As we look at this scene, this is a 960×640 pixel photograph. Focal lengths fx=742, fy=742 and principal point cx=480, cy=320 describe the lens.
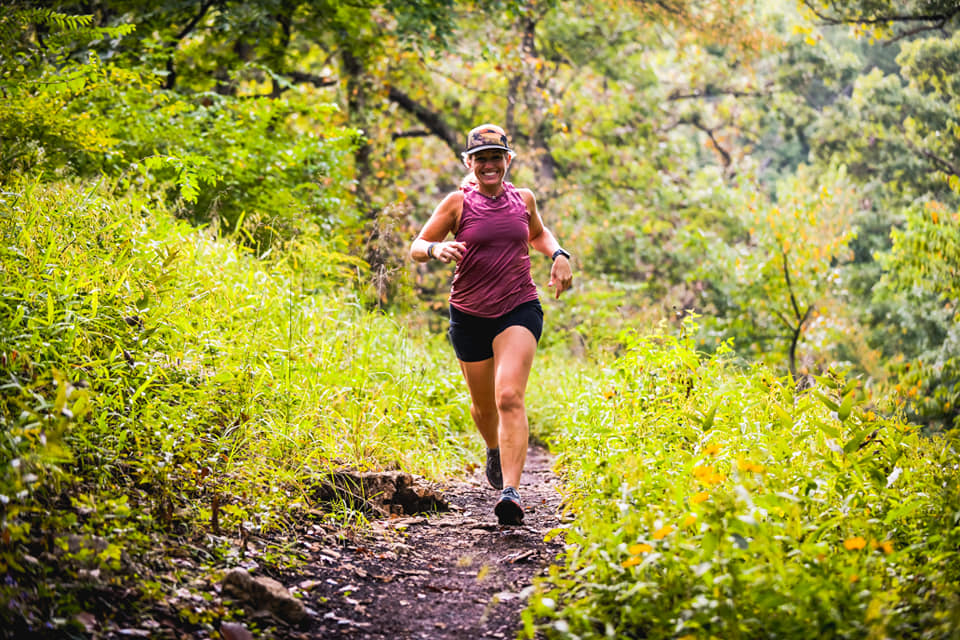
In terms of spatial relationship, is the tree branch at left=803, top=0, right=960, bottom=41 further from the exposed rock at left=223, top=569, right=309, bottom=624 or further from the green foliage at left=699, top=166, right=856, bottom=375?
the exposed rock at left=223, top=569, right=309, bottom=624

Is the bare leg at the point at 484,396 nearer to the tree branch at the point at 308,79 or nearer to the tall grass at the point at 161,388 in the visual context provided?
the tall grass at the point at 161,388

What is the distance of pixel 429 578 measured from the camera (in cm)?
377

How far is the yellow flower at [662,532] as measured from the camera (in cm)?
277

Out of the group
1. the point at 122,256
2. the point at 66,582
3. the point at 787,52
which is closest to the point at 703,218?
the point at 787,52

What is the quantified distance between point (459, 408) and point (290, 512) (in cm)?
341

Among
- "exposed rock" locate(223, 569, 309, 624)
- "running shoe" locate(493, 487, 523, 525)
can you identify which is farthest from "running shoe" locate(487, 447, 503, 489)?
"exposed rock" locate(223, 569, 309, 624)

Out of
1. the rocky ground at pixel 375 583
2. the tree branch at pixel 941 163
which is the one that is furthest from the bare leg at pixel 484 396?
the tree branch at pixel 941 163

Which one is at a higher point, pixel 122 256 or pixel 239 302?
pixel 122 256

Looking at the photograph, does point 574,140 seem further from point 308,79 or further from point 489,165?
point 489,165

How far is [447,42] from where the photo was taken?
10.9 metres

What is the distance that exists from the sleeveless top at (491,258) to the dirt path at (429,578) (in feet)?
4.45

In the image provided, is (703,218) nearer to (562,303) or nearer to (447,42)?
(562,303)

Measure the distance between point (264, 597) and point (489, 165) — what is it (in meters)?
2.79

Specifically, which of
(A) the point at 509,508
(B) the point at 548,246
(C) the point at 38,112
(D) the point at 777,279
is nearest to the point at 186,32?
(C) the point at 38,112
